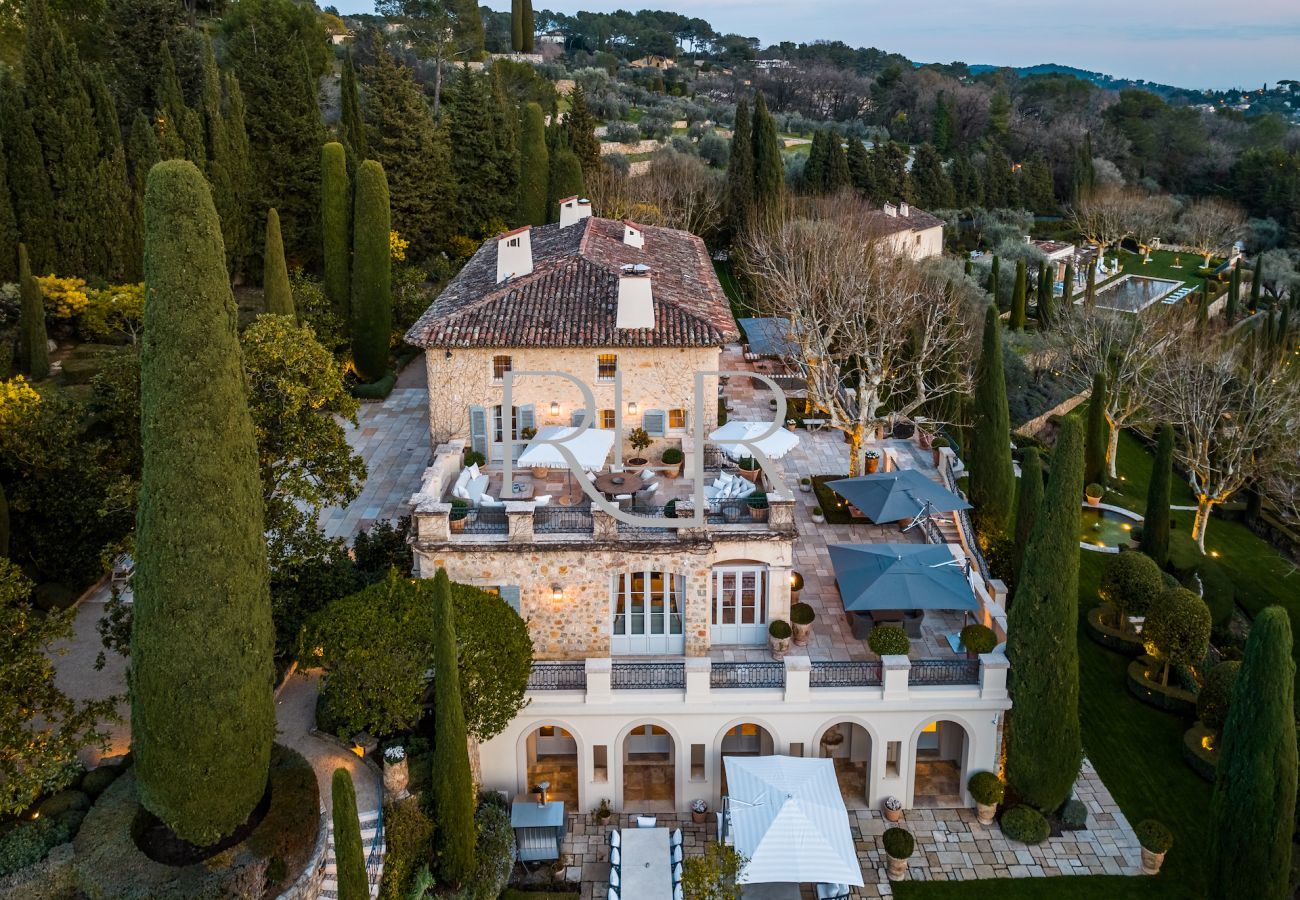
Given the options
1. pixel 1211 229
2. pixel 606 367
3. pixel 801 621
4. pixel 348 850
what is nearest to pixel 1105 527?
pixel 801 621

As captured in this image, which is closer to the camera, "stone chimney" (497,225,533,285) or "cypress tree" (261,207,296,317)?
"stone chimney" (497,225,533,285)

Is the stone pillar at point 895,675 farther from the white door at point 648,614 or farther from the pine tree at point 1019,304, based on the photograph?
the pine tree at point 1019,304

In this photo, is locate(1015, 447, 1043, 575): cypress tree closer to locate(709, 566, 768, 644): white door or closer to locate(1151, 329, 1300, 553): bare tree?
locate(709, 566, 768, 644): white door

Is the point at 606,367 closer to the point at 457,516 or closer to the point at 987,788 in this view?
the point at 457,516

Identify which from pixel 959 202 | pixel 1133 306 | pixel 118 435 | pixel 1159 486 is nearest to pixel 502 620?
pixel 118 435

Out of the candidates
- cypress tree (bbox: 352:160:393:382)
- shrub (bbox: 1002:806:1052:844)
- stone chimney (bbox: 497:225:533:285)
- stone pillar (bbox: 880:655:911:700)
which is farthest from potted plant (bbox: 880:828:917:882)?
cypress tree (bbox: 352:160:393:382)

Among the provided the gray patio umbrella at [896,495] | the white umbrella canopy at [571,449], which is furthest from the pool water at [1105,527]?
the white umbrella canopy at [571,449]

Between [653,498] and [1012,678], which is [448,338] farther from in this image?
[1012,678]
